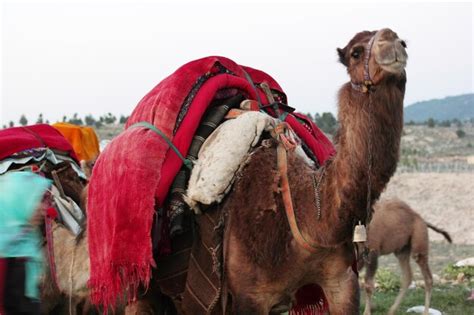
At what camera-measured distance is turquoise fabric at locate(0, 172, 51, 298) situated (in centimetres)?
405

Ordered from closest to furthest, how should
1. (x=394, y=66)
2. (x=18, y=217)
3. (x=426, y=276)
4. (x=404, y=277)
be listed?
(x=18, y=217) < (x=394, y=66) < (x=426, y=276) < (x=404, y=277)

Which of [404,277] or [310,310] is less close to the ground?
[310,310]

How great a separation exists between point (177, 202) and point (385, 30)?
179 cm

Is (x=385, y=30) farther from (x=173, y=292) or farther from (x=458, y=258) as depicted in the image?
(x=458, y=258)

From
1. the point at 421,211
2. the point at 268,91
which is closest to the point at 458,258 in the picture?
the point at 421,211

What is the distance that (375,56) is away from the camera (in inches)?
181

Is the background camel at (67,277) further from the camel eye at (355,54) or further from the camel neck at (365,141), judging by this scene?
the camel eye at (355,54)

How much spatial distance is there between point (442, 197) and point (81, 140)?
2162 centimetres

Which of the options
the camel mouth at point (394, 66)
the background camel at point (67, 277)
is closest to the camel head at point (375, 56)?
the camel mouth at point (394, 66)

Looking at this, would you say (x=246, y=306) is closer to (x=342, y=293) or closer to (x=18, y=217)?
(x=342, y=293)

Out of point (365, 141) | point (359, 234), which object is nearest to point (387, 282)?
point (359, 234)

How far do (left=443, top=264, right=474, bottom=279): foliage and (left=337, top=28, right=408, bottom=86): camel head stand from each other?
10.4 meters

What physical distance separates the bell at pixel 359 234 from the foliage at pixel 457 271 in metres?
10.3

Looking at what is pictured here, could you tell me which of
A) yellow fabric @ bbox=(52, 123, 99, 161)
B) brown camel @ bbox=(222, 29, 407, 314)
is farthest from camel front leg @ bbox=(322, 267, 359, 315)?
yellow fabric @ bbox=(52, 123, 99, 161)
